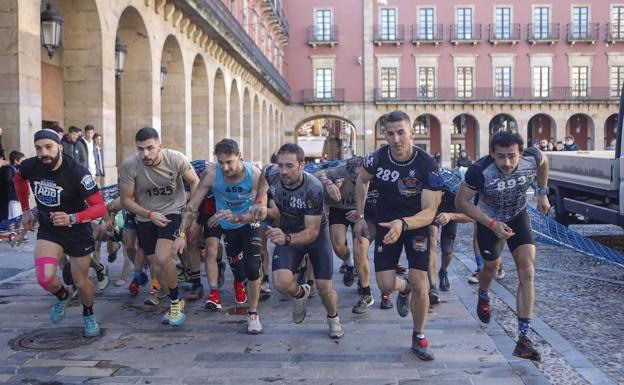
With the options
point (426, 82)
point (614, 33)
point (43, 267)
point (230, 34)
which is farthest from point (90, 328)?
point (614, 33)

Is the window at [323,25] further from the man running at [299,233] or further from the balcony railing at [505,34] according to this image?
the man running at [299,233]

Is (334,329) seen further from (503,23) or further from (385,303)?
(503,23)

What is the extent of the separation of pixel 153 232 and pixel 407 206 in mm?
2360

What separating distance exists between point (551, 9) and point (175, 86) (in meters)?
33.7

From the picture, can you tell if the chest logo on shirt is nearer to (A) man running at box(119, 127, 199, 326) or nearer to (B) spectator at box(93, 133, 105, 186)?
(A) man running at box(119, 127, 199, 326)

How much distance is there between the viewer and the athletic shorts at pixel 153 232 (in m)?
5.83

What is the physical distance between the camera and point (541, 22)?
4338cm

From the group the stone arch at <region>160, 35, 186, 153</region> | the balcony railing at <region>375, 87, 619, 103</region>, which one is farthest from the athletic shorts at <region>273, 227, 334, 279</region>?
the balcony railing at <region>375, 87, 619, 103</region>

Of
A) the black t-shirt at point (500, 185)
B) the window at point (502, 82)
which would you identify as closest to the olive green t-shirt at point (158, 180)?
the black t-shirt at point (500, 185)

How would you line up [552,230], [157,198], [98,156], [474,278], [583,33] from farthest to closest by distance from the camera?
[583,33] → [98,156] → [552,230] → [474,278] → [157,198]

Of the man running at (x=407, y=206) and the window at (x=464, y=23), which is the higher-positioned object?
the window at (x=464, y=23)

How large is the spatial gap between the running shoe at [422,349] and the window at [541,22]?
42332mm

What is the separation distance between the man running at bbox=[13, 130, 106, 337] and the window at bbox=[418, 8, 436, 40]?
4034 cm

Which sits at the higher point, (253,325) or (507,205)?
(507,205)
